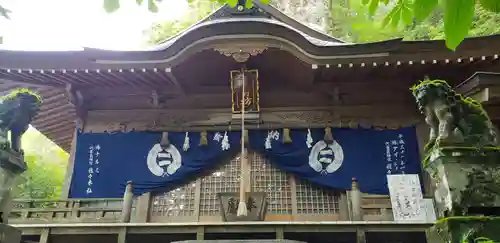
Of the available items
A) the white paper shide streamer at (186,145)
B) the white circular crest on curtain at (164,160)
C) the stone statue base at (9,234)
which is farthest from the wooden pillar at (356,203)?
the stone statue base at (9,234)

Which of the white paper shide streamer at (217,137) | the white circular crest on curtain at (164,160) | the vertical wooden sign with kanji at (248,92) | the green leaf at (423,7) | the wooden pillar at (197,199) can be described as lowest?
the green leaf at (423,7)

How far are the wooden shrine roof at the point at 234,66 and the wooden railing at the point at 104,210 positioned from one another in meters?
2.53

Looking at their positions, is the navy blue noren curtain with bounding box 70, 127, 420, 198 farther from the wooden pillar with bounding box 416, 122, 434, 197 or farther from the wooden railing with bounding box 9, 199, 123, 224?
the wooden railing with bounding box 9, 199, 123, 224

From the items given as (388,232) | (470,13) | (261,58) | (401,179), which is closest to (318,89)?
(261,58)

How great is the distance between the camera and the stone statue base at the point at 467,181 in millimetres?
5836

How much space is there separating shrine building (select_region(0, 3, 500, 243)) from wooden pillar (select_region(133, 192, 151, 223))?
2 centimetres

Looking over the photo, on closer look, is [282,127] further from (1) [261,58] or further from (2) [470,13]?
(2) [470,13]

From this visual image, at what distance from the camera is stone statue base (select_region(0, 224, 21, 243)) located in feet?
22.1

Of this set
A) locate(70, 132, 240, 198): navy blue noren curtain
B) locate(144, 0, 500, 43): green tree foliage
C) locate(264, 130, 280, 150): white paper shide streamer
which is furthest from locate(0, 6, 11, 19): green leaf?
locate(144, 0, 500, 43): green tree foliage

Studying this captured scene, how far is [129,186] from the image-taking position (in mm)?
8641

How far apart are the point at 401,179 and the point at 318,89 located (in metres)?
2.90

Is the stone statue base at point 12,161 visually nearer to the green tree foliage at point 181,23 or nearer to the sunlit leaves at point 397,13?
the sunlit leaves at point 397,13

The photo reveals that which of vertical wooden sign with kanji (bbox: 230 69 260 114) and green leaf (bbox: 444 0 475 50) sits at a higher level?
vertical wooden sign with kanji (bbox: 230 69 260 114)

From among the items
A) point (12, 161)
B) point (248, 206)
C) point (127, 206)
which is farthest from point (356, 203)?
point (12, 161)
